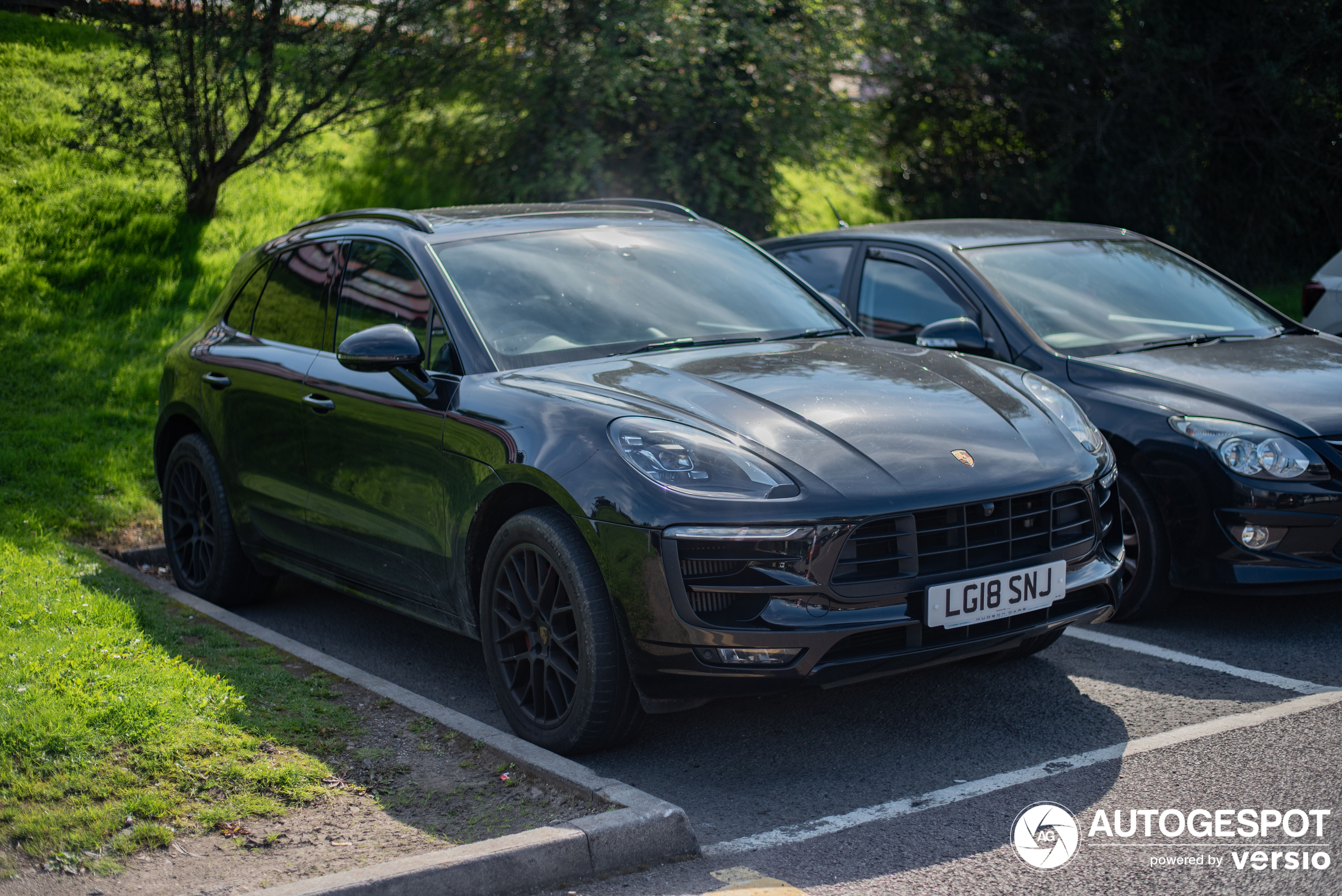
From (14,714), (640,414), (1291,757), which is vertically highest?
(640,414)

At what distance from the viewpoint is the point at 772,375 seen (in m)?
4.52

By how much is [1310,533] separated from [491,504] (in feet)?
10.6

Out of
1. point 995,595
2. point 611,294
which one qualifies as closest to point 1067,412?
point 995,595

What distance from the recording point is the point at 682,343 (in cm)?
493

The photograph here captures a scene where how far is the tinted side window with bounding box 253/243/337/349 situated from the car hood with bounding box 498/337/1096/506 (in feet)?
4.91

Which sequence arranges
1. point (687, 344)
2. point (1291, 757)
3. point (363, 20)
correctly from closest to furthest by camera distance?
point (1291, 757), point (687, 344), point (363, 20)

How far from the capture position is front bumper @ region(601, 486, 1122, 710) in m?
3.75

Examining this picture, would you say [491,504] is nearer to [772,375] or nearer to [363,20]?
[772,375]

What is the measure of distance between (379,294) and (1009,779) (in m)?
3.04

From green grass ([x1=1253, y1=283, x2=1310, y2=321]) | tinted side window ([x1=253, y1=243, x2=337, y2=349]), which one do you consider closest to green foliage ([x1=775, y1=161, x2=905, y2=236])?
green grass ([x1=1253, y1=283, x2=1310, y2=321])

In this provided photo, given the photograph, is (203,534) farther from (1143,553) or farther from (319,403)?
(1143,553)

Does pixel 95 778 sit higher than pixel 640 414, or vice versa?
pixel 640 414

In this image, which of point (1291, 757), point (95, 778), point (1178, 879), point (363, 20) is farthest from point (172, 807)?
point (363, 20)

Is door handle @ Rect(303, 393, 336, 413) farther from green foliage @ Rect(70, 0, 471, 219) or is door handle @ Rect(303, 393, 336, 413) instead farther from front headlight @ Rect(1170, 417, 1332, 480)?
green foliage @ Rect(70, 0, 471, 219)
